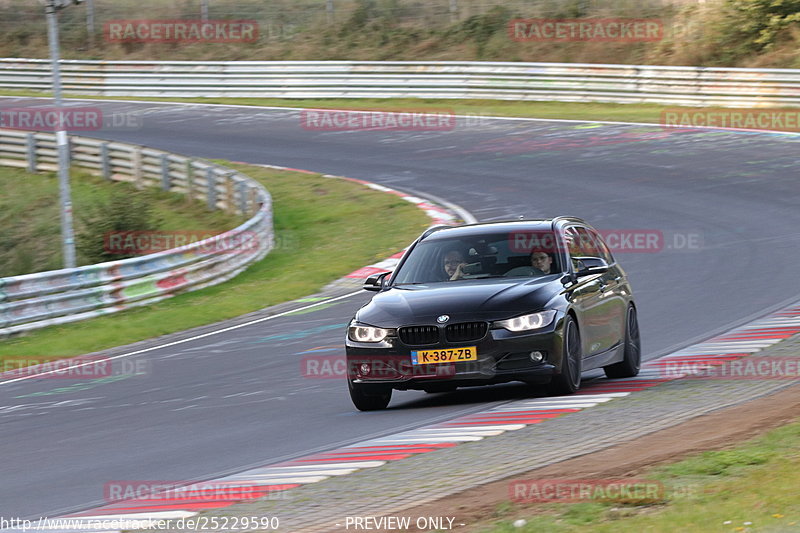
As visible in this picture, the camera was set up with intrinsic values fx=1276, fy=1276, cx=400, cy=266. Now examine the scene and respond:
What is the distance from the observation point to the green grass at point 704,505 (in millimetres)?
5836

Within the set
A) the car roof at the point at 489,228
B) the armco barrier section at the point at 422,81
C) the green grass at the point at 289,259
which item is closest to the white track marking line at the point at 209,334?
the green grass at the point at 289,259

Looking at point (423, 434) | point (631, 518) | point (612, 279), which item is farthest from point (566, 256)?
point (631, 518)

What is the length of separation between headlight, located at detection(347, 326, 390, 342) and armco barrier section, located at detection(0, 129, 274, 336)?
8.15 metres

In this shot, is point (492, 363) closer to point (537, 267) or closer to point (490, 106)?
point (537, 267)

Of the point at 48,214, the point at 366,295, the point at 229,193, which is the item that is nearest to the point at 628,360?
the point at 366,295

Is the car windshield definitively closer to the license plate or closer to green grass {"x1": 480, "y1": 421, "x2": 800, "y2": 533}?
the license plate

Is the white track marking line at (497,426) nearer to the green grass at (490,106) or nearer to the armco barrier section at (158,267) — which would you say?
the armco barrier section at (158,267)

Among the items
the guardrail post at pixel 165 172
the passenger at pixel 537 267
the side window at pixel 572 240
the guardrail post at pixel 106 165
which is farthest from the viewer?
the guardrail post at pixel 106 165

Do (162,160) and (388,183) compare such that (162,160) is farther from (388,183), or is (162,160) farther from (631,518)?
(631,518)

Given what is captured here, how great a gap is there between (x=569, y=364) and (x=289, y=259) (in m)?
12.8

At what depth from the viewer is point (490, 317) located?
10.0 metres

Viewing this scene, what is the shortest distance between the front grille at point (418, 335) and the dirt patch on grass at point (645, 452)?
7.13ft

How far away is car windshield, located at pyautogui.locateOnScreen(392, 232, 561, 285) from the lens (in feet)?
36.0

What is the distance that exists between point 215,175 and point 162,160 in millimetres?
3025
